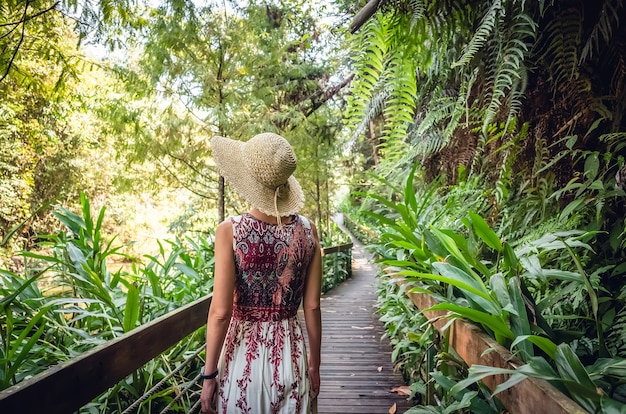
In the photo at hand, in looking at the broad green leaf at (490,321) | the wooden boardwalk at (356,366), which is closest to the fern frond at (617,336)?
the broad green leaf at (490,321)

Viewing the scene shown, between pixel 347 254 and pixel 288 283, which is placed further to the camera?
pixel 347 254

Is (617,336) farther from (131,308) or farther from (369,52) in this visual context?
(131,308)

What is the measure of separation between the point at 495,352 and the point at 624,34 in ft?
4.52

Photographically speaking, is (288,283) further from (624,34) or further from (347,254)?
(347,254)

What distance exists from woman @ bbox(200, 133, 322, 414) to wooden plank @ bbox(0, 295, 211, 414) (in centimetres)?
25

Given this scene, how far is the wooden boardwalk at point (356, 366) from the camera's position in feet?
10.5

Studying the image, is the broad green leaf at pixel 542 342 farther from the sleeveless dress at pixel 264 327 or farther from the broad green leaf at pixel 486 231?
the sleeveless dress at pixel 264 327

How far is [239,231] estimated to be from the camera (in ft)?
5.11

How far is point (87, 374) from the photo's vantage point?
1.22 metres

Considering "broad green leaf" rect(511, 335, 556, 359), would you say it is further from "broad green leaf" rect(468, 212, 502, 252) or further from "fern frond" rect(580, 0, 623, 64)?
"fern frond" rect(580, 0, 623, 64)

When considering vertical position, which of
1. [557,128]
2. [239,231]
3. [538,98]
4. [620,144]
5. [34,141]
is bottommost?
[239,231]

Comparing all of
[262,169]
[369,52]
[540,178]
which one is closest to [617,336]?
[540,178]

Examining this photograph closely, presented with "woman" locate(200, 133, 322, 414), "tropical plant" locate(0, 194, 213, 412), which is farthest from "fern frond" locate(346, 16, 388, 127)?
A: "tropical plant" locate(0, 194, 213, 412)

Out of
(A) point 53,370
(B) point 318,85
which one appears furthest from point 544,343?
(B) point 318,85
